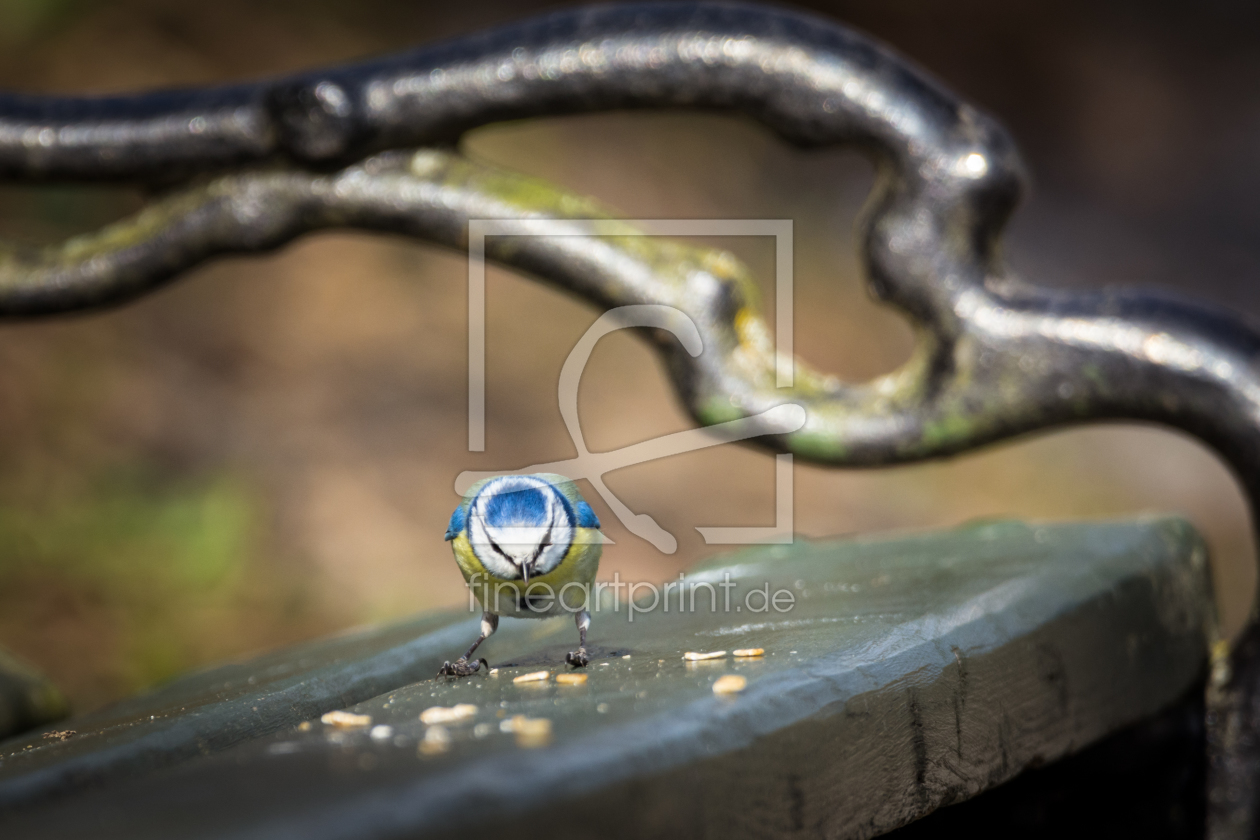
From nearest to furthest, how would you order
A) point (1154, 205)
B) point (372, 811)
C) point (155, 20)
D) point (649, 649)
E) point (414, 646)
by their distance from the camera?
point (372, 811), point (649, 649), point (414, 646), point (155, 20), point (1154, 205)

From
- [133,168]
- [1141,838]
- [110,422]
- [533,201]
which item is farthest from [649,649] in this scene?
[110,422]

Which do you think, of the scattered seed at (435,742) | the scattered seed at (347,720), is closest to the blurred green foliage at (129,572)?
the scattered seed at (347,720)

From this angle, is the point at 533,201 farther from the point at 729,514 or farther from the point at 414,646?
the point at 729,514

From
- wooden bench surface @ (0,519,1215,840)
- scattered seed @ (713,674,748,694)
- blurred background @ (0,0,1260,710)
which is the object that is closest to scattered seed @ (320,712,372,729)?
wooden bench surface @ (0,519,1215,840)

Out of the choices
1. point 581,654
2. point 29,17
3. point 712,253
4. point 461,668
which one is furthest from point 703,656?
point 29,17

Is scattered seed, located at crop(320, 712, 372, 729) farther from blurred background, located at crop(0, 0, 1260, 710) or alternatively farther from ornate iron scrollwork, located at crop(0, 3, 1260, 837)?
blurred background, located at crop(0, 0, 1260, 710)

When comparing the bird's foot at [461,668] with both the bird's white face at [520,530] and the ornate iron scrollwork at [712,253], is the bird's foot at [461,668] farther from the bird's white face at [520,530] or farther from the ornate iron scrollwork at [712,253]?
the ornate iron scrollwork at [712,253]

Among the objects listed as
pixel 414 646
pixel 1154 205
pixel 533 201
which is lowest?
pixel 414 646
